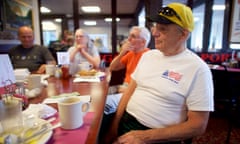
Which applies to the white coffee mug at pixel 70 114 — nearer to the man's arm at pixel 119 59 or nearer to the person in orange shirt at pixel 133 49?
the person in orange shirt at pixel 133 49

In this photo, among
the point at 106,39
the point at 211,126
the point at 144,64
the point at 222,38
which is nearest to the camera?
the point at 144,64

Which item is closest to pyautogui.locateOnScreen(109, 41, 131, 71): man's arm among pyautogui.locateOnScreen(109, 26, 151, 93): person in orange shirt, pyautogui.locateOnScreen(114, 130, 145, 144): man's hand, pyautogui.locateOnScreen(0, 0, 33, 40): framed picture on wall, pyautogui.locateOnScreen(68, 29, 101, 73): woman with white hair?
pyautogui.locateOnScreen(109, 26, 151, 93): person in orange shirt

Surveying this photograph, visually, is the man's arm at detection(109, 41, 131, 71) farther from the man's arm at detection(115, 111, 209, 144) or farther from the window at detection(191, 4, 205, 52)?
the window at detection(191, 4, 205, 52)

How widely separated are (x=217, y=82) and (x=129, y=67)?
1796 millimetres

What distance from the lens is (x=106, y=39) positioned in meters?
5.23

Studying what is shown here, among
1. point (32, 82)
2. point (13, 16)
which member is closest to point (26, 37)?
point (13, 16)

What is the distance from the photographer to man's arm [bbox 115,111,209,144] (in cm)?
93

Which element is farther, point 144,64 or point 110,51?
point 110,51

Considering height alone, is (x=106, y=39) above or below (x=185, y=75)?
above

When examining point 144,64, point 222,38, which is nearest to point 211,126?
point 144,64

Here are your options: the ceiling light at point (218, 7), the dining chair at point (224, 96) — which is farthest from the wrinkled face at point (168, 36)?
the ceiling light at point (218, 7)

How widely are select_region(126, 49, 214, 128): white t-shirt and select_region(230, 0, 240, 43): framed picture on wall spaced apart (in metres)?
3.65

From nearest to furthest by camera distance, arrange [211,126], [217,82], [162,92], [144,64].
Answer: [162,92]
[144,64]
[211,126]
[217,82]

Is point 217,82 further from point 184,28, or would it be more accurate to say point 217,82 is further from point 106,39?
point 106,39
